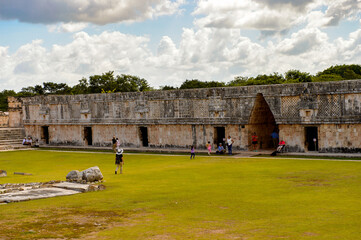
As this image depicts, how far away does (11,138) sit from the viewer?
104 ft

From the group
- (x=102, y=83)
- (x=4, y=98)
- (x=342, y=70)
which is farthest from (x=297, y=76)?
(x=4, y=98)

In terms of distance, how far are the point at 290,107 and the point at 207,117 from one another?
4644 mm

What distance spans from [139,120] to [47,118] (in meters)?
8.63

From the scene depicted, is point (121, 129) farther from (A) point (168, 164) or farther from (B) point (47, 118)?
(A) point (168, 164)

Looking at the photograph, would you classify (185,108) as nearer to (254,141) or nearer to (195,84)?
(254,141)

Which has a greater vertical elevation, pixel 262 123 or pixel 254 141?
pixel 262 123

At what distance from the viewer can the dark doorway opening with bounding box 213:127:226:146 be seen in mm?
23484

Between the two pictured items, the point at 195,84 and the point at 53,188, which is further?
the point at 195,84

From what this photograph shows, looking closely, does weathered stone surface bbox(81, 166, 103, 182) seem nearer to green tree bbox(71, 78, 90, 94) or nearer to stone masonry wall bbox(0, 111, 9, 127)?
stone masonry wall bbox(0, 111, 9, 127)

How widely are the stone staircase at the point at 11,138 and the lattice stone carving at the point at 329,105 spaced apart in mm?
20132

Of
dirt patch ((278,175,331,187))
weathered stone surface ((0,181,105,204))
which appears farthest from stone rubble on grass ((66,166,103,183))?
dirt patch ((278,175,331,187))

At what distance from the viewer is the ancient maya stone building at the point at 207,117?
1964cm

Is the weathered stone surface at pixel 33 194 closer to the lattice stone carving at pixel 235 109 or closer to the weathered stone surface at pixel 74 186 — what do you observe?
the weathered stone surface at pixel 74 186

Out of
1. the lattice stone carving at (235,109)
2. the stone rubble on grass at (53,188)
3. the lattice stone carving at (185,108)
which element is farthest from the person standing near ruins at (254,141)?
the stone rubble on grass at (53,188)
